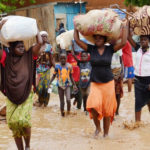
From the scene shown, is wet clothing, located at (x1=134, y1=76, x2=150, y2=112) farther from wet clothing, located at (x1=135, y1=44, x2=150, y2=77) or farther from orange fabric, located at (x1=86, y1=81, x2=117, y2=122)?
orange fabric, located at (x1=86, y1=81, x2=117, y2=122)

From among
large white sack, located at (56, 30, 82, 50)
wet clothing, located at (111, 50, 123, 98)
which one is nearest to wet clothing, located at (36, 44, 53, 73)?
large white sack, located at (56, 30, 82, 50)

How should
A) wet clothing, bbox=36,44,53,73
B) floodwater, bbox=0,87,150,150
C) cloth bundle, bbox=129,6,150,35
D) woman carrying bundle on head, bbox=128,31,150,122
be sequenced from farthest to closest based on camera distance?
wet clothing, bbox=36,44,53,73 < woman carrying bundle on head, bbox=128,31,150,122 < cloth bundle, bbox=129,6,150,35 < floodwater, bbox=0,87,150,150

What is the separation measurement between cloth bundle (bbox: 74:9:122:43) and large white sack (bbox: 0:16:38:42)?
103 centimetres

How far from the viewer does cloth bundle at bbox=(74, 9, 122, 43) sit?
229 inches

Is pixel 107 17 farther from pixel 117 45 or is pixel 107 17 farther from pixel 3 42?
pixel 3 42

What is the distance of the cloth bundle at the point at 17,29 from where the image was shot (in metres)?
5.02

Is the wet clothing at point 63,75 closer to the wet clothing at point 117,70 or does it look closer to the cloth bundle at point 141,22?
the wet clothing at point 117,70

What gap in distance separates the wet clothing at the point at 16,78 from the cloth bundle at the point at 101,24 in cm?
125

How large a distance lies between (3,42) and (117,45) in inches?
69.3

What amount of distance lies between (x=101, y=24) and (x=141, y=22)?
0.88 meters

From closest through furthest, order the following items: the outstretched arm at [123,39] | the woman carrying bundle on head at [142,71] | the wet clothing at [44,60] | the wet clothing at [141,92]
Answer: the outstretched arm at [123,39] < the woman carrying bundle on head at [142,71] < the wet clothing at [141,92] < the wet clothing at [44,60]

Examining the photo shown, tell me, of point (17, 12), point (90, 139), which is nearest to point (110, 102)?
point (90, 139)

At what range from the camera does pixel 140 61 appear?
22.1ft

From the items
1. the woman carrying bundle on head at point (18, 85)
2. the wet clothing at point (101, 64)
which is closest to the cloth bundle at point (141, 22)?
the wet clothing at point (101, 64)
